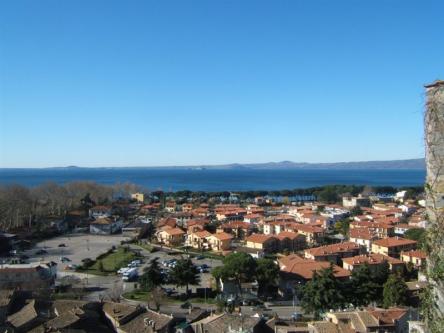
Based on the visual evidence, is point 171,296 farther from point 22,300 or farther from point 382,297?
point 382,297

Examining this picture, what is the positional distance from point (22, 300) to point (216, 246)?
2189 cm

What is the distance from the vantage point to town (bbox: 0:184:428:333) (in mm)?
16766

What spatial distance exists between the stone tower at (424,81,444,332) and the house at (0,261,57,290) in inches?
922

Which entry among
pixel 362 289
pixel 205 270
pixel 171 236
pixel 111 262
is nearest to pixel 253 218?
pixel 171 236

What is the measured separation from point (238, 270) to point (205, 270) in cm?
727

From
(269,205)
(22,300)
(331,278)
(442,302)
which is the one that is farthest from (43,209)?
(442,302)

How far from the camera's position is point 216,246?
3944 cm

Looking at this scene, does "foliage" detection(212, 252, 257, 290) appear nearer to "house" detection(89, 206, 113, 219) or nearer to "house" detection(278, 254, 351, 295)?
"house" detection(278, 254, 351, 295)

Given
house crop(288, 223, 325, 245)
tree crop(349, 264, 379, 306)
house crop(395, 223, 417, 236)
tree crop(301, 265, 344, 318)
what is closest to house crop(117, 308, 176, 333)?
tree crop(301, 265, 344, 318)

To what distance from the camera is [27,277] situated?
1009 inches

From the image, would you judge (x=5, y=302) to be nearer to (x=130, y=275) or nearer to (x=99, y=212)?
(x=130, y=275)

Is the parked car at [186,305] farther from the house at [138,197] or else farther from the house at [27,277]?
the house at [138,197]

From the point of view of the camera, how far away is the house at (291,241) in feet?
127

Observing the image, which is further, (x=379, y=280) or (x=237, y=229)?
(x=237, y=229)
